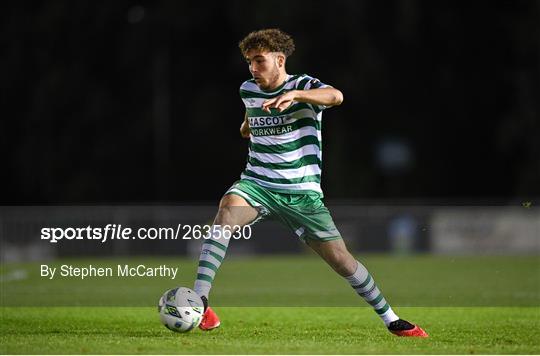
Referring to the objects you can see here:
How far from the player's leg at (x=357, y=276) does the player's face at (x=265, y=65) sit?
1390 millimetres

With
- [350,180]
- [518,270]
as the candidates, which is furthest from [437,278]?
[350,180]

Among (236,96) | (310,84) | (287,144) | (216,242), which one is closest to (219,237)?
(216,242)

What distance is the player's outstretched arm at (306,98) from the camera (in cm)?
900

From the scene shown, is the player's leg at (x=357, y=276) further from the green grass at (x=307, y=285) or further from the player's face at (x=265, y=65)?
the green grass at (x=307, y=285)

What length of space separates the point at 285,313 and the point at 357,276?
3.29m

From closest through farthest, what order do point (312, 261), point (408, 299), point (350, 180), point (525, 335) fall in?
point (525, 335)
point (408, 299)
point (312, 261)
point (350, 180)

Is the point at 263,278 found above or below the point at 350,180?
above

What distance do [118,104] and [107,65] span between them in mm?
1430

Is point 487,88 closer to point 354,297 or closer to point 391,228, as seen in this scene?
point 391,228

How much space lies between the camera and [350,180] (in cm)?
3797

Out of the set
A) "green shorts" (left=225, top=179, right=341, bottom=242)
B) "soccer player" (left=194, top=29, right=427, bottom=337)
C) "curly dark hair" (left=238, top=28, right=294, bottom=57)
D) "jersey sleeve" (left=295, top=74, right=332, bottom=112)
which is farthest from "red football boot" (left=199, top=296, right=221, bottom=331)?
"curly dark hair" (left=238, top=28, right=294, bottom=57)

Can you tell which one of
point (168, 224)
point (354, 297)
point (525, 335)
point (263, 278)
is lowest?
point (168, 224)

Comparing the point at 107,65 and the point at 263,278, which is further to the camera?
the point at 107,65

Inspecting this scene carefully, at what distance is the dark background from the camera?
3734 centimetres
